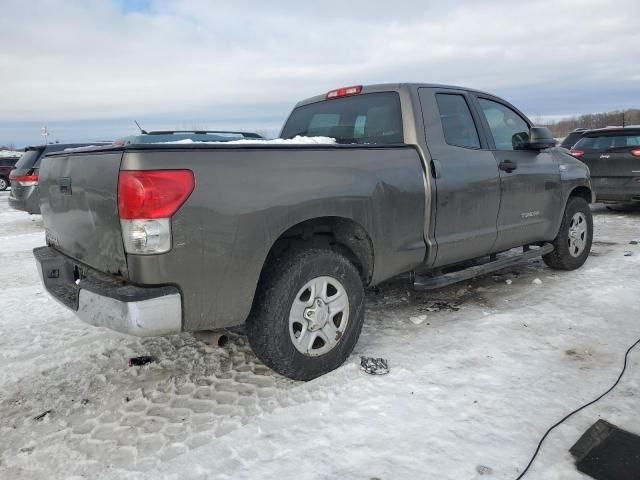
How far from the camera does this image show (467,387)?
3020mm

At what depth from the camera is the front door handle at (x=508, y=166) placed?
14.4 feet

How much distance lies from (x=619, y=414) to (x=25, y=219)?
40.6ft

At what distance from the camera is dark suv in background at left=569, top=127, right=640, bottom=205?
888cm

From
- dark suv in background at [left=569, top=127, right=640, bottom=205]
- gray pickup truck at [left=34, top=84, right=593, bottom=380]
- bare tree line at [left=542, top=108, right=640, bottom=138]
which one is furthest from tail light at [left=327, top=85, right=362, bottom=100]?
bare tree line at [left=542, top=108, right=640, bottom=138]

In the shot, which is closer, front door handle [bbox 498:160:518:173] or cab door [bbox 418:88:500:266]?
cab door [bbox 418:88:500:266]

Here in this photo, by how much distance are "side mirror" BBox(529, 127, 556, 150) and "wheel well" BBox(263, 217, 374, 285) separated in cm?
233

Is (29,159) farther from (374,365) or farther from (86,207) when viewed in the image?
(374,365)

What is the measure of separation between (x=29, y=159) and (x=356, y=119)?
27.9ft

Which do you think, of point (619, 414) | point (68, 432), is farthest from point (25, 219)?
point (619, 414)

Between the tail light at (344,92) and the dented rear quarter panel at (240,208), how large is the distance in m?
1.12

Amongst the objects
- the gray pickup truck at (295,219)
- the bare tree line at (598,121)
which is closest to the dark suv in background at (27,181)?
the gray pickup truck at (295,219)

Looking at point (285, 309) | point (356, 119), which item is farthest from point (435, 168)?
point (285, 309)

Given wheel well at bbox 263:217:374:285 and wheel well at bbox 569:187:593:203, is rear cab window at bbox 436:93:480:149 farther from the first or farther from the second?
wheel well at bbox 569:187:593:203

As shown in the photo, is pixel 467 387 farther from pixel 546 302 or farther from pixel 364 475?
pixel 546 302
